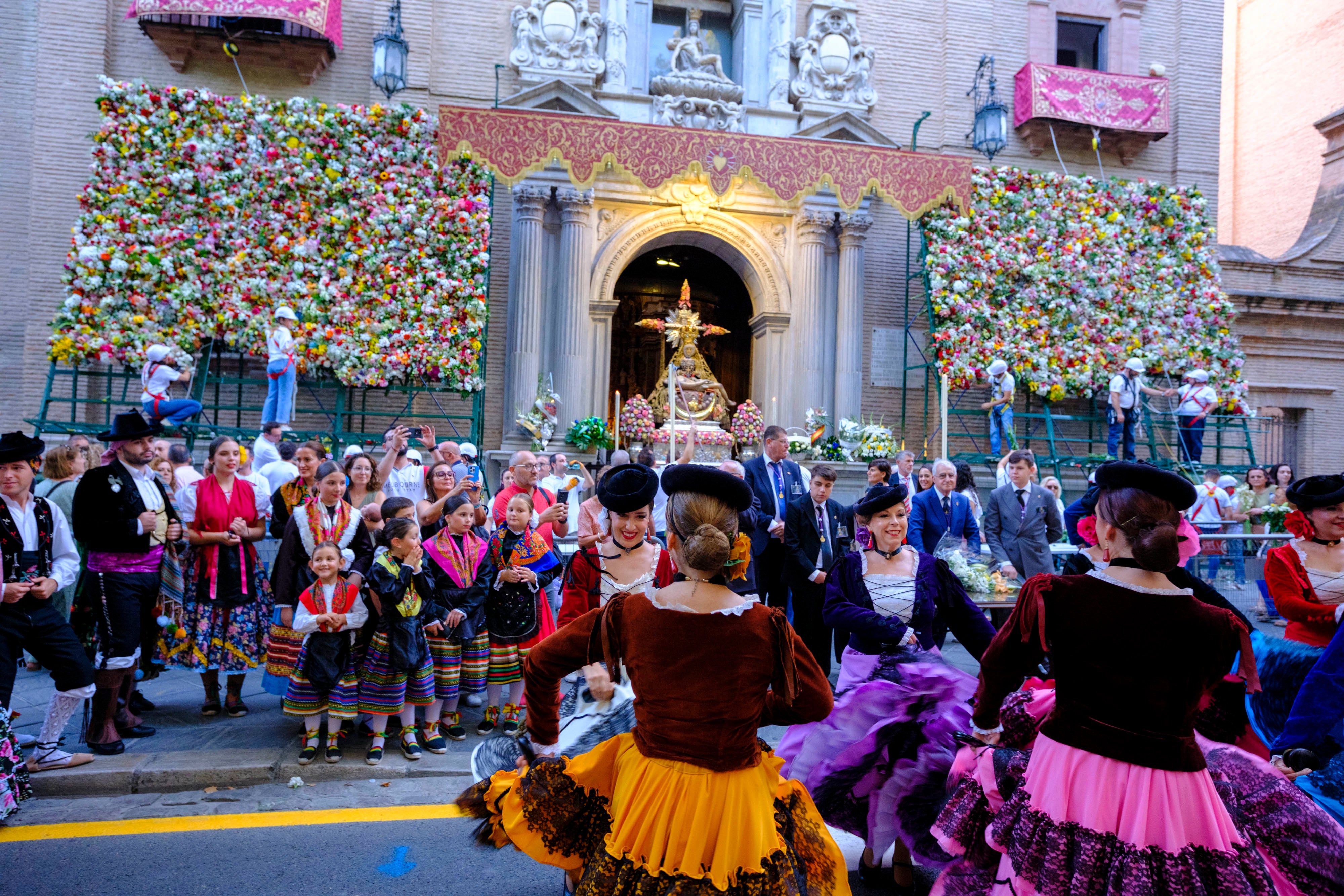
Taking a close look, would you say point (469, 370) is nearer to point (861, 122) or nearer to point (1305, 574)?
point (861, 122)

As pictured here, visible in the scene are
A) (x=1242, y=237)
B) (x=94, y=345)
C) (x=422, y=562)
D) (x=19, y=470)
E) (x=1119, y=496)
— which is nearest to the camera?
(x=1119, y=496)

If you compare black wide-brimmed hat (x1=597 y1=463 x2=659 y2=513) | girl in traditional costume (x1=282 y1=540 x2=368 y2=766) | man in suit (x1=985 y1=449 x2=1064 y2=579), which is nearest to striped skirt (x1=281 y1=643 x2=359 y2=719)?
girl in traditional costume (x1=282 y1=540 x2=368 y2=766)

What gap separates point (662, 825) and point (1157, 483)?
1745mm

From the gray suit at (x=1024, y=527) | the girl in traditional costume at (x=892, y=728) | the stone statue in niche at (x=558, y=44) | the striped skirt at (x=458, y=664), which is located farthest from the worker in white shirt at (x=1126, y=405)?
the striped skirt at (x=458, y=664)

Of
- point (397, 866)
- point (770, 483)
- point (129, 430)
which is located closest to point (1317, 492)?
point (770, 483)

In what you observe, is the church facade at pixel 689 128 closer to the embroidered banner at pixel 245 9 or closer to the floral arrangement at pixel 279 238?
the embroidered banner at pixel 245 9

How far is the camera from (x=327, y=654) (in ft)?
16.9

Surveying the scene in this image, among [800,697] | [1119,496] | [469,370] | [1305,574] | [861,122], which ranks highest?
[861,122]

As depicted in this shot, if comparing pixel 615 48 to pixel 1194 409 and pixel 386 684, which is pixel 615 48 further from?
pixel 386 684

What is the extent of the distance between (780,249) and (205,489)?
11089mm

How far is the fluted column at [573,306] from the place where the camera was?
14.0 metres

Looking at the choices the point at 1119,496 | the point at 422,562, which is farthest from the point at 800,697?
the point at 422,562

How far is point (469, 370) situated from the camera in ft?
45.0

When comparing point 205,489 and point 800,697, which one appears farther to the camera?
point 205,489
